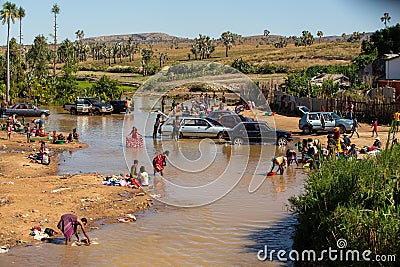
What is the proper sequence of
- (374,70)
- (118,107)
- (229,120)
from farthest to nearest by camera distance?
(374,70)
(118,107)
(229,120)

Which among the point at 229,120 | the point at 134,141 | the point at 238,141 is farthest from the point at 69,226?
the point at 229,120

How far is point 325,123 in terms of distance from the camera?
1324 inches

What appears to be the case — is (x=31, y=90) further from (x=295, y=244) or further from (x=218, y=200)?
(x=295, y=244)

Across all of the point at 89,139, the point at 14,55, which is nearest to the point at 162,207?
the point at 89,139

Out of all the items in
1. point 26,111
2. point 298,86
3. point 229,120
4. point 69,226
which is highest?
point 298,86

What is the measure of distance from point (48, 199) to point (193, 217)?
4342 mm

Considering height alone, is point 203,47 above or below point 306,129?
above

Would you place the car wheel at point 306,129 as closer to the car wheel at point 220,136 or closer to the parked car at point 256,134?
the parked car at point 256,134

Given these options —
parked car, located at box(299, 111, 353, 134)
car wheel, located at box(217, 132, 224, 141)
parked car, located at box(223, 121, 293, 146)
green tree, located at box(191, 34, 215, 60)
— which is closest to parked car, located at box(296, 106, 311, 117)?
parked car, located at box(299, 111, 353, 134)

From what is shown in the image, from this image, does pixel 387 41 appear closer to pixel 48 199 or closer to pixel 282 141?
pixel 282 141

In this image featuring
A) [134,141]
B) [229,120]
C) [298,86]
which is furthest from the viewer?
[298,86]

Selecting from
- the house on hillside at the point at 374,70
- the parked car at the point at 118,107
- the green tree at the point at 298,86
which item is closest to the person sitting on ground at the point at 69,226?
the parked car at the point at 118,107

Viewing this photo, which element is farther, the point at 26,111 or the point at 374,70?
the point at 374,70

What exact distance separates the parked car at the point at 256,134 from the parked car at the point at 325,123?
4.21m
